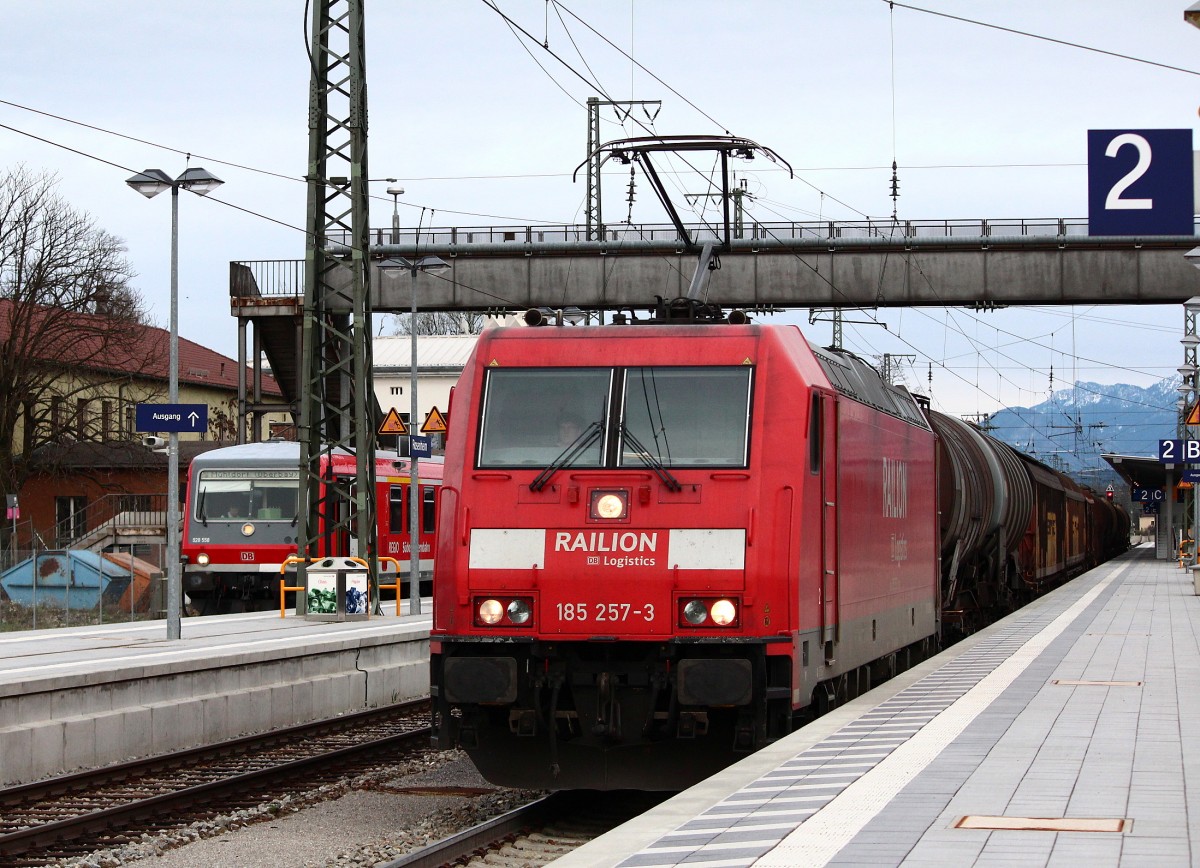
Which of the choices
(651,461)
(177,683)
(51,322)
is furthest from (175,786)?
(51,322)

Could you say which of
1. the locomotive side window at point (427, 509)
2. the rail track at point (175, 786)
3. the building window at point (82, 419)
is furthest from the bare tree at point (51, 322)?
the rail track at point (175, 786)

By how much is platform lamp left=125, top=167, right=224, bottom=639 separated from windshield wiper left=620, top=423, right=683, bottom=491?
29.9 ft

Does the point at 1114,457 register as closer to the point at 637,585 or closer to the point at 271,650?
the point at 271,650

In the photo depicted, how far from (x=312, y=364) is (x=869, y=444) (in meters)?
11.2

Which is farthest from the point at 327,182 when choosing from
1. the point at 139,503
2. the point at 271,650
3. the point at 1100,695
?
the point at 139,503

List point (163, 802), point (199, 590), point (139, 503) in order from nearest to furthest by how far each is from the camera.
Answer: point (163, 802)
point (199, 590)
point (139, 503)

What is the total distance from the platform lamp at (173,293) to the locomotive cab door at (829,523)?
9362 millimetres

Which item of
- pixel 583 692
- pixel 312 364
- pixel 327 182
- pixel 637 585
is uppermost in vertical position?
pixel 327 182

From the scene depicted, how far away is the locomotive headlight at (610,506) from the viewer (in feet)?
34.4

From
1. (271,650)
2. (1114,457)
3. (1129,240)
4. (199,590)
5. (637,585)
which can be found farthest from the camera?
(1114,457)

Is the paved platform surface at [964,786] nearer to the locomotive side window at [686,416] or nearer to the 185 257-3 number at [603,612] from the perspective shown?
the 185 257-3 number at [603,612]

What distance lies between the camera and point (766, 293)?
3853 centimetres

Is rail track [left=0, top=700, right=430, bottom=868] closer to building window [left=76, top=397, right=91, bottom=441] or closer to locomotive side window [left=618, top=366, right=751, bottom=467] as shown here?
locomotive side window [left=618, top=366, right=751, bottom=467]

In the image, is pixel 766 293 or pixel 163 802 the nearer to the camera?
pixel 163 802
